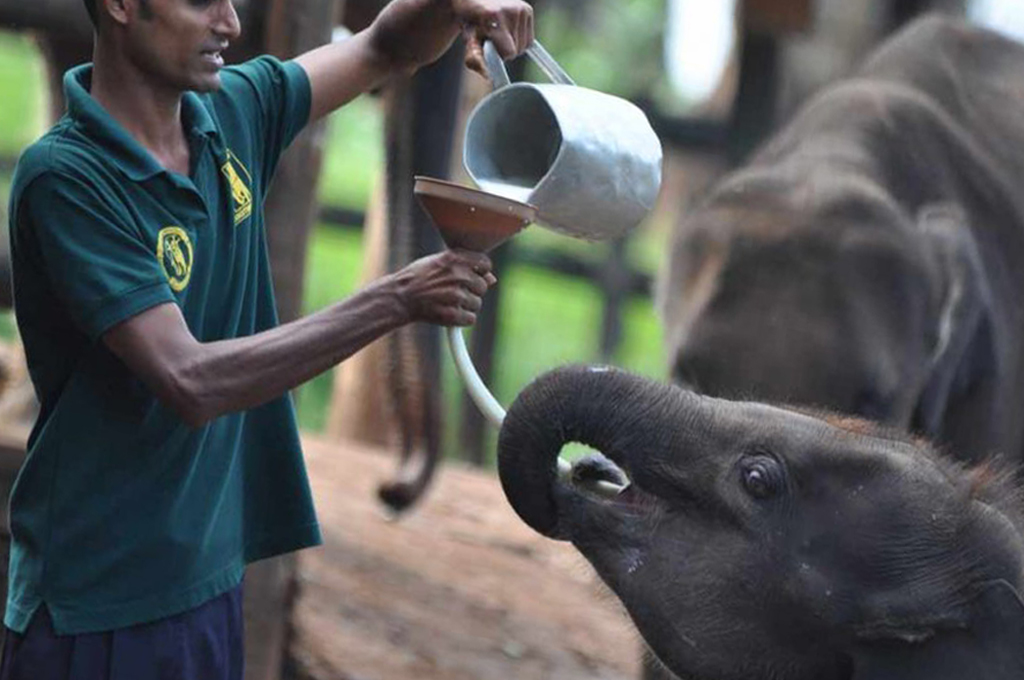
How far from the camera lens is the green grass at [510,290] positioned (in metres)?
15.4

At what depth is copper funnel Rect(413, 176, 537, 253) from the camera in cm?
364

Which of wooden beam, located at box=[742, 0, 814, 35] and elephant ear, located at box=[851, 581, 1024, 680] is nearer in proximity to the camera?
elephant ear, located at box=[851, 581, 1024, 680]

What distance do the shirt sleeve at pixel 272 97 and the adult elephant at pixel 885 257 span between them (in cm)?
215

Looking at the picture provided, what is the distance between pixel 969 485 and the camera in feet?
14.4

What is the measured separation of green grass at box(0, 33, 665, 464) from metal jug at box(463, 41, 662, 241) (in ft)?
31.1

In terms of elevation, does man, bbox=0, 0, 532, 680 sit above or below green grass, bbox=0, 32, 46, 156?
above

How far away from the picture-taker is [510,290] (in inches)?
584

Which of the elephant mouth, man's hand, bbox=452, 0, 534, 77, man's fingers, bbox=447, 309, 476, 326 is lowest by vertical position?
the elephant mouth

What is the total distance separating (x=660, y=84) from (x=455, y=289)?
16834mm

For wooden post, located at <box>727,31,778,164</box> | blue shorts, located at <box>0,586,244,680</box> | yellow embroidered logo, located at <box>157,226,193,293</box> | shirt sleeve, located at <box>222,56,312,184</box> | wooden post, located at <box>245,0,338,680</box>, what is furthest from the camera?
wooden post, located at <box>727,31,778,164</box>

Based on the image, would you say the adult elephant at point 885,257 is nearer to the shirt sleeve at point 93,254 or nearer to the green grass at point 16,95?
the shirt sleeve at point 93,254

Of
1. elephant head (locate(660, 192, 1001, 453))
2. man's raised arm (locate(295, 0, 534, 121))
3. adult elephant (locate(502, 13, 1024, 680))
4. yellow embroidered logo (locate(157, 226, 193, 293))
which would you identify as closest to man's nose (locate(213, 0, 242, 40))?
yellow embroidered logo (locate(157, 226, 193, 293))

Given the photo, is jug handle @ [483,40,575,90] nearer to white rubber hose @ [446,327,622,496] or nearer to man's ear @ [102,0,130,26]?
white rubber hose @ [446,327,622,496]

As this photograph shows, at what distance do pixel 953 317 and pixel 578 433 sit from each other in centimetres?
354
